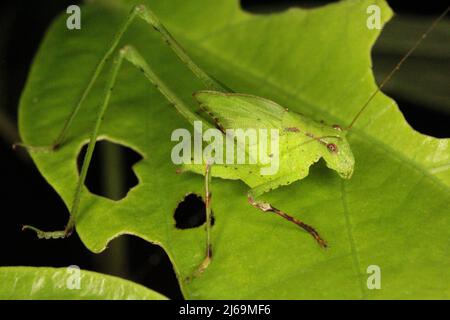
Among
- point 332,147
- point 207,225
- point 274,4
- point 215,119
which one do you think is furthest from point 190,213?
point 274,4

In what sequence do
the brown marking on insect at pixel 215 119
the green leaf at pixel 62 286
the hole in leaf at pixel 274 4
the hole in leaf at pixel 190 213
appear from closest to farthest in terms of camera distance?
the green leaf at pixel 62 286 < the hole in leaf at pixel 190 213 < the brown marking on insect at pixel 215 119 < the hole in leaf at pixel 274 4

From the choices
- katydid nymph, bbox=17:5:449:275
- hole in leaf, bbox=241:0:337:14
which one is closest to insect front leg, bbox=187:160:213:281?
katydid nymph, bbox=17:5:449:275

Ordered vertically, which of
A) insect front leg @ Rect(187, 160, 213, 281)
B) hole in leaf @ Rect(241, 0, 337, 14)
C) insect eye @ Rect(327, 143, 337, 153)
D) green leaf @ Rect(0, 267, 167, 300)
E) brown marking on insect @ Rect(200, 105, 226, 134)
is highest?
hole in leaf @ Rect(241, 0, 337, 14)

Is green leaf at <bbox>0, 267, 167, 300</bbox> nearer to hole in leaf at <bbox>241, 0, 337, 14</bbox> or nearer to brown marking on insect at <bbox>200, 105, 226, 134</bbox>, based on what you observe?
brown marking on insect at <bbox>200, 105, 226, 134</bbox>

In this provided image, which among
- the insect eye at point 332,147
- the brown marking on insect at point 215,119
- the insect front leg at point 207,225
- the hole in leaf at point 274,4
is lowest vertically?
the insect front leg at point 207,225

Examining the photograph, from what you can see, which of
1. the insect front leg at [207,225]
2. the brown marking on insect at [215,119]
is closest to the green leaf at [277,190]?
the insect front leg at [207,225]

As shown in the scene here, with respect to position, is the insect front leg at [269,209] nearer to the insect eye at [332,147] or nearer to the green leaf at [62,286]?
the insect eye at [332,147]

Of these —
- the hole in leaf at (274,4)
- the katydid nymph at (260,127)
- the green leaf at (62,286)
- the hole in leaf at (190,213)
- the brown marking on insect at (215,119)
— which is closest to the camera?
the green leaf at (62,286)

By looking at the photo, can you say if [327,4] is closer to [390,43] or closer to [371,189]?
[390,43]
